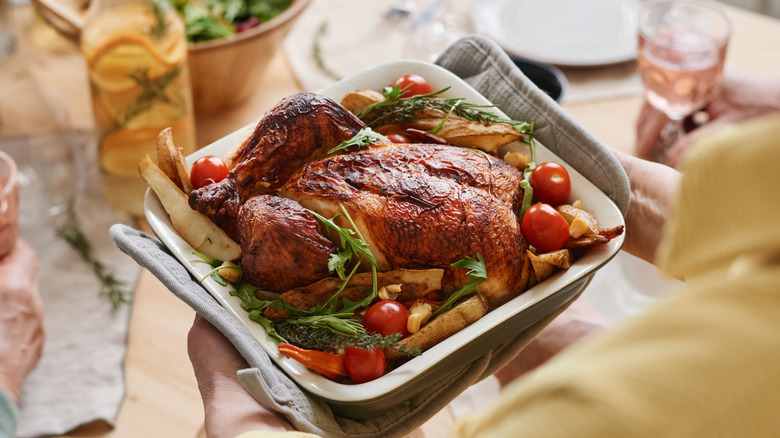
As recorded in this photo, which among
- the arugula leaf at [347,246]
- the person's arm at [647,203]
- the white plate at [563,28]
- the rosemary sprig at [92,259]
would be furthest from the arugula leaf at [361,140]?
the white plate at [563,28]

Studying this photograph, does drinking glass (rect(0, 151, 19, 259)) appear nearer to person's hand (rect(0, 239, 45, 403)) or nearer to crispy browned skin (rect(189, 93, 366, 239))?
person's hand (rect(0, 239, 45, 403))

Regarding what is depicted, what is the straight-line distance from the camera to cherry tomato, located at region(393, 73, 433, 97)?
125 cm

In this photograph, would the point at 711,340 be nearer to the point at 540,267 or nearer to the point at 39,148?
the point at 540,267

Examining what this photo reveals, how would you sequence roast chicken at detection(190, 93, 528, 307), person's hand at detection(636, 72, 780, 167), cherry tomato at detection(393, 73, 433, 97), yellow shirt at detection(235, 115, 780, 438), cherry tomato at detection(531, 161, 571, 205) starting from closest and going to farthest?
1. yellow shirt at detection(235, 115, 780, 438)
2. roast chicken at detection(190, 93, 528, 307)
3. cherry tomato at detection(531, 161, 571, 205)
4. cherry tomato at detection(393, 73, 433, 97)
5. person's hand at detection(636, 72, 780, 167)

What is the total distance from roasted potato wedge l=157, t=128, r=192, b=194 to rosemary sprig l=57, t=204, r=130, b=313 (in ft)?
2.04

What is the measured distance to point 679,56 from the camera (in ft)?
5.48

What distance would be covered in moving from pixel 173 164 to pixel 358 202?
326mm

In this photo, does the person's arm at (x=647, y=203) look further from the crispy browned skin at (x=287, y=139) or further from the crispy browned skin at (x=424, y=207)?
the crispy browned skin at (x=287, y=139)

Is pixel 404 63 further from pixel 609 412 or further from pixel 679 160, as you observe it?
pixel 609 412

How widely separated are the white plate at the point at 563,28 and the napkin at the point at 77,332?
1213 millimetres

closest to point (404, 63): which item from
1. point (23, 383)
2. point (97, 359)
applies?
point (97, 359)

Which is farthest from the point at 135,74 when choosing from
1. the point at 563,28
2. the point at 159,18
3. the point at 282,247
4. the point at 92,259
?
the point at 563,28

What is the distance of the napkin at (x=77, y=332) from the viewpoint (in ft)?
4.81

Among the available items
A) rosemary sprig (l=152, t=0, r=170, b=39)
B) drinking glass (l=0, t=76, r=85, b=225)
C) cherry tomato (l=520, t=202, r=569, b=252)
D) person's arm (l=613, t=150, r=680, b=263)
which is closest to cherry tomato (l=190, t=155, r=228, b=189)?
cherry tomato (l=520, t=202, r=569, b=252)
